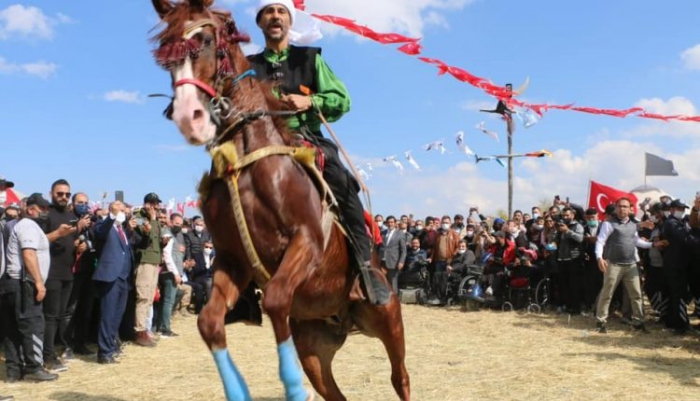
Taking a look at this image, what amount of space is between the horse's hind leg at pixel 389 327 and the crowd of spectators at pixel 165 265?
2.82 meters

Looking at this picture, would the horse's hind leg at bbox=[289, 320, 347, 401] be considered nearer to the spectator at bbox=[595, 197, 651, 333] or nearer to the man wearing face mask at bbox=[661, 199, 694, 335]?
the spectator at bbox=[595, 197, 651, 333]

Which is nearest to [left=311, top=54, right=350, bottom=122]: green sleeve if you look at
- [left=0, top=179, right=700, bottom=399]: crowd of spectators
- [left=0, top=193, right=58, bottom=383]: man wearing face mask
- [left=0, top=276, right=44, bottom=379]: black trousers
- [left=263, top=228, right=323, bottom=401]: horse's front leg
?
[left=263, top=228, right=323, bottom=401]: horse's front leg

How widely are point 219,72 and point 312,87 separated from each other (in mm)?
976

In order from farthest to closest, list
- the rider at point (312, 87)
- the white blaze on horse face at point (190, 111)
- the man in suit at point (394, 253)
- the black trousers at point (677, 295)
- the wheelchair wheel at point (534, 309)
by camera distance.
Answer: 1. the man in suit at point (394, 253)
2. the wheelchair wheel at point (534, 309)
3. the black trousers at point (677, 295)
4. the rider at point (312, 87)
5. the white blaze on horse face at point (190, 111)

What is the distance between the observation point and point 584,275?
12.1 m

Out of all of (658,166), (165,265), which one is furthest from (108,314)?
(658,166)

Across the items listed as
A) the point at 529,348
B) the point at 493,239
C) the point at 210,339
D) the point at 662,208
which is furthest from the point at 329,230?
the point at 493,239

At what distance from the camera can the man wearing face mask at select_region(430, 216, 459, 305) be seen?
15.5 metres

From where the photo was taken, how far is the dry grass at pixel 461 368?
675 centimetres

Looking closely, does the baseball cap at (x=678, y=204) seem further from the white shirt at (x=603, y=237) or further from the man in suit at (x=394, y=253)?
the man in suit at (x=394, y=253)

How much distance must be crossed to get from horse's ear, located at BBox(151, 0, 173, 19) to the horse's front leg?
147 cm

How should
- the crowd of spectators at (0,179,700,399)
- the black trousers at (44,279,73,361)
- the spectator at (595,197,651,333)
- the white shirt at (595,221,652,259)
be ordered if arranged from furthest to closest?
the white shirt at (595,221,652,259) → the spectator at (595,197,651,333) → the black trousers at (44,279,73,361) → the crowd of spectators at (0,179,700,399)

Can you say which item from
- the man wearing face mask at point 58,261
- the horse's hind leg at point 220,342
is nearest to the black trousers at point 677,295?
the horse's hind leg at point 220,342

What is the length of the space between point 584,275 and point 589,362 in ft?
13.9
